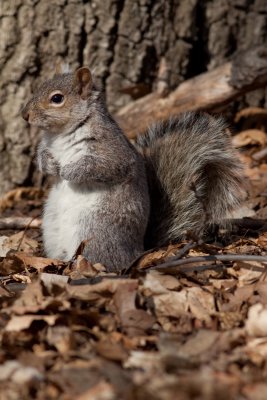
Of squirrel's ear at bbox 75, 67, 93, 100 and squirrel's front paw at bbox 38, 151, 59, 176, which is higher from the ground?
squirrel's ear at bbox 75, 67, 93, 100

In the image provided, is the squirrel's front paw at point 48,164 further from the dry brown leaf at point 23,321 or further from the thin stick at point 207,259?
the dry brown leaf at point 23,321

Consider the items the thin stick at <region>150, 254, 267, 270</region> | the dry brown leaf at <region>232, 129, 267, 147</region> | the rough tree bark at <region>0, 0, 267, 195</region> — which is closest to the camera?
the thin stick at <region>150, 254, 267, 270</region>

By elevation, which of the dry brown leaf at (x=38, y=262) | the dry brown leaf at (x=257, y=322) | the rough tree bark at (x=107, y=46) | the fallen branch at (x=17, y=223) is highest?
the rough tree bark at (x=107, y=46)

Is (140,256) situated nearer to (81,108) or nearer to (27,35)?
(81,108)

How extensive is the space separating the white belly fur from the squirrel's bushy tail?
52cm

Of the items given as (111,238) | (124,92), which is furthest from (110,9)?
(111,238)

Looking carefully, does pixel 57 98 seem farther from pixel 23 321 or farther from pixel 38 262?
pixel 23 321

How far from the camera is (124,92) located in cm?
519

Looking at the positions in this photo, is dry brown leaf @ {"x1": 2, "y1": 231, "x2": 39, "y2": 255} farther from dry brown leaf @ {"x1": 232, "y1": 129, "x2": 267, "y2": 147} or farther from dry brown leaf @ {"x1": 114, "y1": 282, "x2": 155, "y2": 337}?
dry brown leaf @ {"x1": 232, "y1": 129, "x2": 267, "y2": 147}

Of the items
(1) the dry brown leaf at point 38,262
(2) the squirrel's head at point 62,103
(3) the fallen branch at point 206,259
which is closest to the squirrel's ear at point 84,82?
(2) the squirrel's head at point 62,103

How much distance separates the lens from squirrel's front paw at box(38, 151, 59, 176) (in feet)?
12.2

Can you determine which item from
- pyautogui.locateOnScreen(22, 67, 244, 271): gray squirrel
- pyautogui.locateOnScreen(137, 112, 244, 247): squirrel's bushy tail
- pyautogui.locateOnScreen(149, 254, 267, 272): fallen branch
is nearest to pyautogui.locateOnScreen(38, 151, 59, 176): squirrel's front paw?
pyautogui.locateOnScreen(22, 67, 244, 271): gray squirrel

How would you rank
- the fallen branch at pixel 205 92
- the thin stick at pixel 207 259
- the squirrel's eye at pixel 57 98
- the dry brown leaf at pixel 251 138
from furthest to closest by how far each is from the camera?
the dry brown leaf at pixel 251 138 → the fallen branch at pixel 205 92 → the squirrel's eye at pixel 57 98 → the thin stick at pixel 207 259

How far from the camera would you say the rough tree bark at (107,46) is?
4.95 metres
